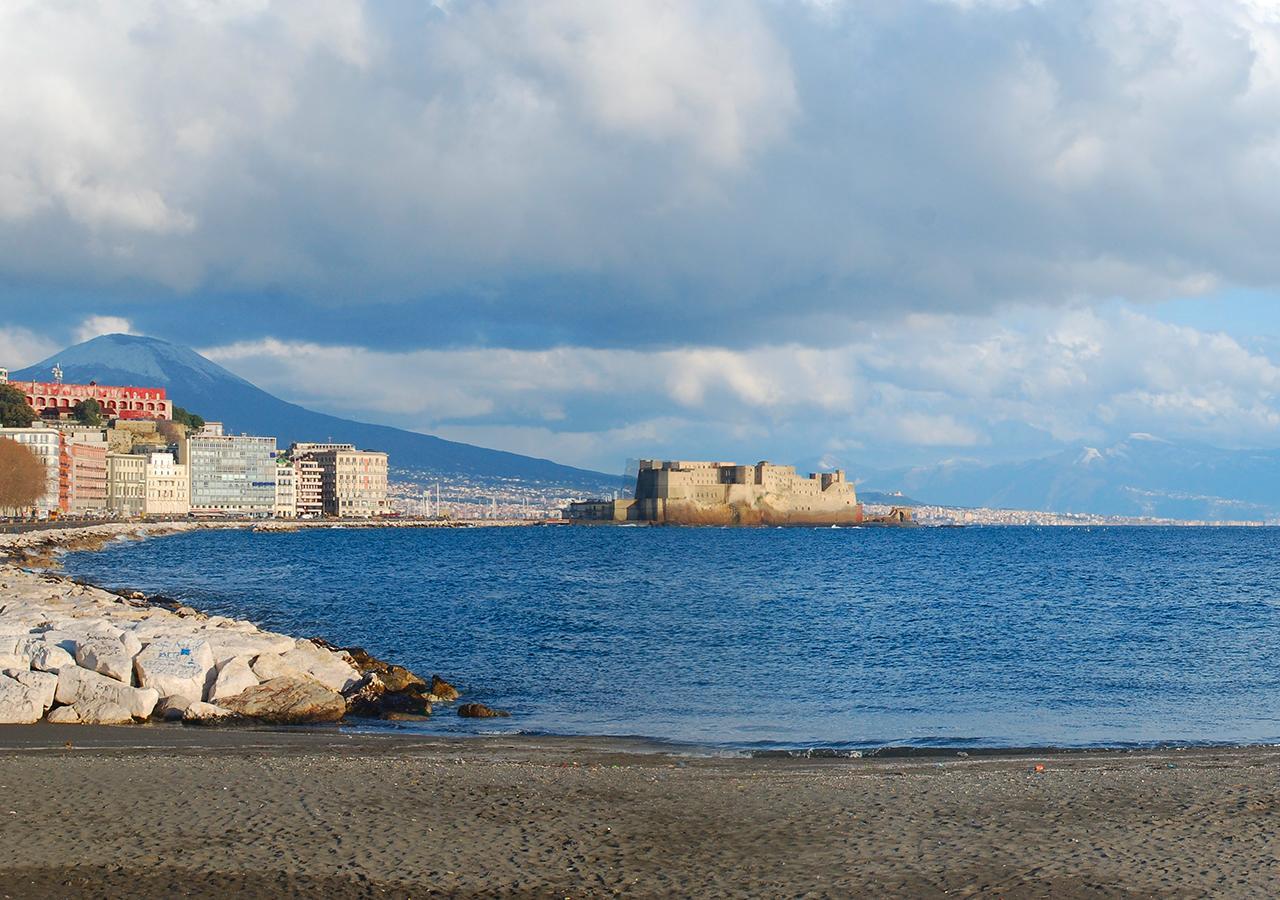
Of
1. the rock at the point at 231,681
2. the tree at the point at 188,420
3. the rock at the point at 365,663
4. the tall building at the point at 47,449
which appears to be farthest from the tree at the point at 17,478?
the tree at the point at 188,420

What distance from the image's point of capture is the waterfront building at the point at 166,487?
159250mm

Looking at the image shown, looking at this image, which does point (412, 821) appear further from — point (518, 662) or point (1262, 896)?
point (518, 662)

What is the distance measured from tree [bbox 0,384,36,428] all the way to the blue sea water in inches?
3559

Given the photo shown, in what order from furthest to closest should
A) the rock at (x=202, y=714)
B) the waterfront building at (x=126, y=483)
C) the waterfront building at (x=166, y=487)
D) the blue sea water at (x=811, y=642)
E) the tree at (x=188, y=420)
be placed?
the tree at (x=188, y=420)
the waterfront building at (x=166, y=487)
the waterfront building at (x=126, y=483)
the blue sea water at (x=811, y=642)
the rock at (x=202, y=714)

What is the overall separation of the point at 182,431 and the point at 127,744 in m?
169

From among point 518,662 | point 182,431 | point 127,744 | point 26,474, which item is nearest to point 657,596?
point 518,662

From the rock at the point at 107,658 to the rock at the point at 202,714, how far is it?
3.57 ft

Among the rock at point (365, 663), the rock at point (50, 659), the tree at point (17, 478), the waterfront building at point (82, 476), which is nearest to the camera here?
the rock at point (50, 659)

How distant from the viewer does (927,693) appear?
19922 millimetres

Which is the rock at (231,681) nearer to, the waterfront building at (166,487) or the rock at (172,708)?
the rock at (172,708)

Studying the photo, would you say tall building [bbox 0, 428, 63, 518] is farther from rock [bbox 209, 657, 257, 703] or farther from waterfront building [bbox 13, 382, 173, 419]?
rock [bbox 209, 657, 257, 703]

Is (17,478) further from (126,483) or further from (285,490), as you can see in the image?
(285,490)

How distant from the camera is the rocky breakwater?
15031 mm

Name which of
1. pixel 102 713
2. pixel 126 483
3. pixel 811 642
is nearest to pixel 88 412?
pixel 126 483
